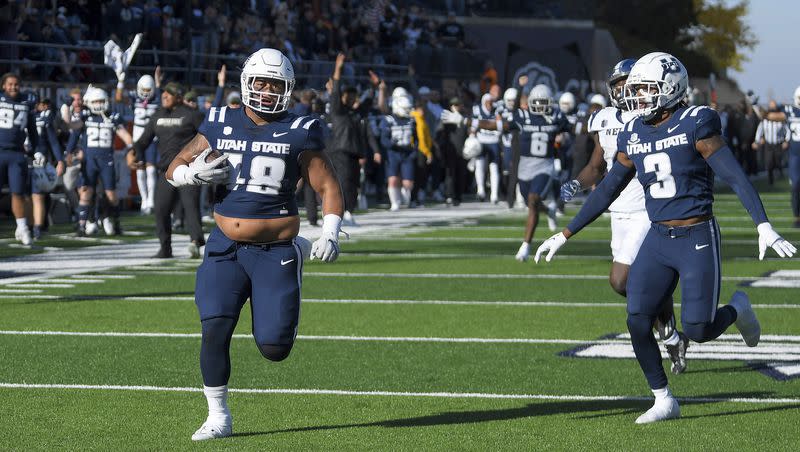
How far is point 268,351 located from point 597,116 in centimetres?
536

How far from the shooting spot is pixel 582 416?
779cm

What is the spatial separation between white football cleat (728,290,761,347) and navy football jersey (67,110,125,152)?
12.8 m

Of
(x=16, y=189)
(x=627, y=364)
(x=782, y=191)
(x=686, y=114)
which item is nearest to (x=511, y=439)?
(x=686, y=114)

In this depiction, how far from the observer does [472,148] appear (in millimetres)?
29406

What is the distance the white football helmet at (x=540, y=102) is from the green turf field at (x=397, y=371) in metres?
3.13

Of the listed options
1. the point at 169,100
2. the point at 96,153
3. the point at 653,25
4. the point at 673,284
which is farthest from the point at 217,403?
the point at 653,25

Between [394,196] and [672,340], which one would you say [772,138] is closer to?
[394,196]

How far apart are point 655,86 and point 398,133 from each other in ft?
63.4

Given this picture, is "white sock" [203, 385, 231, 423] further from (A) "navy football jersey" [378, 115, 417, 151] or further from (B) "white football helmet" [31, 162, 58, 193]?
(A) "navy football jersey" [378, 115, 417, 151]

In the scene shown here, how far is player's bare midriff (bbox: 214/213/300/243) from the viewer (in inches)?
284

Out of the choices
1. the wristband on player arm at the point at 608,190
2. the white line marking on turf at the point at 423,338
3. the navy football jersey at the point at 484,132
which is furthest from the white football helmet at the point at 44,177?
the wristband on player arm at the point at 608,190

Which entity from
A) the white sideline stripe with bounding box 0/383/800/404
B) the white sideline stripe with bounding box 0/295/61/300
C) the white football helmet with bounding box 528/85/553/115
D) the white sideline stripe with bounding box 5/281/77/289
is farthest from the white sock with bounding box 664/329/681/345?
the white football helmet with bounding box 528/85/553/115

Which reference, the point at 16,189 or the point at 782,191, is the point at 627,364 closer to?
the point at 16,189

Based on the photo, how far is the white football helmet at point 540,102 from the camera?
1797 centimetres
